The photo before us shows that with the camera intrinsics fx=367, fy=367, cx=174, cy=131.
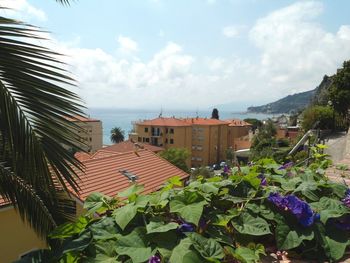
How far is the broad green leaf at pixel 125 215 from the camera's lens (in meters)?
1.53

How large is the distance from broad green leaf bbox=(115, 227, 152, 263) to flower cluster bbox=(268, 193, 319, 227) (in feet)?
2.30

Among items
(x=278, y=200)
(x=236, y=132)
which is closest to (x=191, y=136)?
(x=236, y=132)

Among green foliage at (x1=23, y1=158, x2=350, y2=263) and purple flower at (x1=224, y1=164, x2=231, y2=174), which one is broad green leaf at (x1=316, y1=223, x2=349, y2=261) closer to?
green foliage at (x1=23, y1=158, x2=350, y2=263)

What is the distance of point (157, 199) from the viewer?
1743 millimetres

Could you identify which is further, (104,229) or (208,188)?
(208,188)

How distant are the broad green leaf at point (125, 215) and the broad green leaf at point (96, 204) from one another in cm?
19

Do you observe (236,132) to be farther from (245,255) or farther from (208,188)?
(245,255)

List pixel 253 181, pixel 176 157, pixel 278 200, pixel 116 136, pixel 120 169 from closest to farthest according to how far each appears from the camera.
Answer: pixel 278 200
pixel 253 181
pixel 120 169
pixel 176 157
pixel 116 136

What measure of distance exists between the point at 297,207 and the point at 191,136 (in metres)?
66.4

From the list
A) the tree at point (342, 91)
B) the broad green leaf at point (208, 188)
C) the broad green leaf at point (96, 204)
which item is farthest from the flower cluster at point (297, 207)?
the tree at point (342, 91)

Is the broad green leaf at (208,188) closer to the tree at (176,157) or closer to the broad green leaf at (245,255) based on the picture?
the broad green leaf at (245,255)

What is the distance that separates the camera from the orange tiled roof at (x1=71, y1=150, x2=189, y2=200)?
39.2 feet

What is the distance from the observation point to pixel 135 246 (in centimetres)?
144

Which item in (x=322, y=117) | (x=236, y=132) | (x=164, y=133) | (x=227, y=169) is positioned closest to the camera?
(x=227, y=169)
